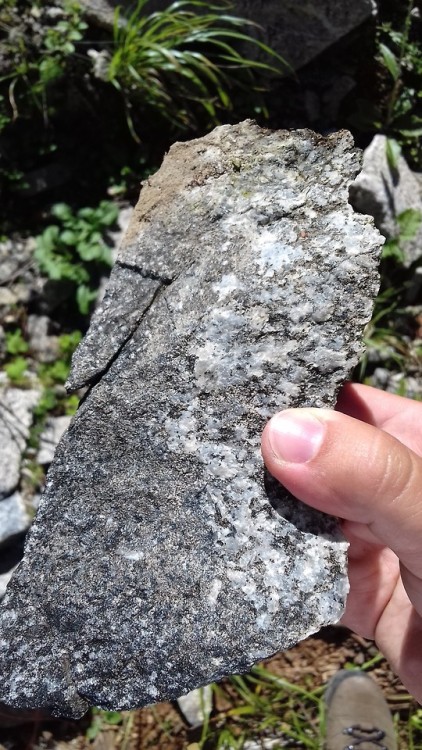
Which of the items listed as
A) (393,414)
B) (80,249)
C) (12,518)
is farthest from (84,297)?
(393,414)

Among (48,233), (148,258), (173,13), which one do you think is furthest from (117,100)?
(148,258)

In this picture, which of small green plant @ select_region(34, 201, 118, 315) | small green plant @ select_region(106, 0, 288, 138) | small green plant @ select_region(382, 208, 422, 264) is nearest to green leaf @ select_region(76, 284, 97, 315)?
small green plant @ select_region(34, 201, 118, 315)

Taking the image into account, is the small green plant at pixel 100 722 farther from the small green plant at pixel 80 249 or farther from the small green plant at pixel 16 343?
the small green plant at pixel 80 249

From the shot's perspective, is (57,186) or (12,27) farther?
(57,186)

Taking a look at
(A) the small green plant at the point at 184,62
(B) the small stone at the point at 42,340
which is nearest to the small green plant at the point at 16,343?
(B) the small stone at the point at 42,340

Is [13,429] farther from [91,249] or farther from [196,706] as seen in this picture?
[196,706]

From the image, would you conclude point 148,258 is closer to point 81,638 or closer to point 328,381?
point 328,381
